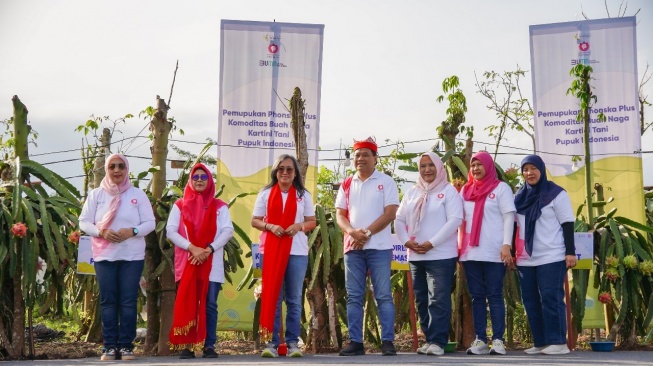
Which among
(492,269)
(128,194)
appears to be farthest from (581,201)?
(128,194)

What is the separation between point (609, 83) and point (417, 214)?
3669 millimetres

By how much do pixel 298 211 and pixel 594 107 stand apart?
4.17 m

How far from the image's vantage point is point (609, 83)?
9781 millimetres

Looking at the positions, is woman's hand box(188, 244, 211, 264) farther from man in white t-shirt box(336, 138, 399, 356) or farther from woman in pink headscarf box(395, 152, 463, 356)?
woman in pink headscarf box(395, 152, 463, 356)

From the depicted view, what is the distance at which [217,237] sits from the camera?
7.25 metres

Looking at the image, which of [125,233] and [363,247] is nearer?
[125,233]

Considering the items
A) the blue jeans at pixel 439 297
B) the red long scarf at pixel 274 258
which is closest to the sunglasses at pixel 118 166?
the red long scarf at pixel 274 258

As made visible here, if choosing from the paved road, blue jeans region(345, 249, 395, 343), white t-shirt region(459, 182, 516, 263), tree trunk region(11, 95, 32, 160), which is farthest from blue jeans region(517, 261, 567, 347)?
tree trunk region(11, 95, 32, 160)

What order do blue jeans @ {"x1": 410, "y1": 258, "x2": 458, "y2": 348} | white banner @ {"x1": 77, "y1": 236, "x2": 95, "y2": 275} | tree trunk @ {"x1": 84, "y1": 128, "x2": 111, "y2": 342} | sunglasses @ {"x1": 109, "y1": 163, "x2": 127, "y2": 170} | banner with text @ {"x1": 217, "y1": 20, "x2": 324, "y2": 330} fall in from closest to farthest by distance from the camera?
1. blue jeans @ {"x1": 410, "y1": 258, "x2": 458, "y2": 348}
2. sunglasses @ {"x1": 109, "y1": 163, "x2": 127, "y2": 170}
3. white banner @ {"x1": 77, "y1": 236, "x2": 95, "y2": 275}
4. tree trunk @ {"x1": 84, "y1": 128, "x2": 111, "y2": 342}
5. banner with text @ {"x1": 217, "y1": 20, "x2": 324, "y2": 330}

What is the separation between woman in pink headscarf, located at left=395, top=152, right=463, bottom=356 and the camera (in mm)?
7141

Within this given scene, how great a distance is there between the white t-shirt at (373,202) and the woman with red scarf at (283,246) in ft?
1.27

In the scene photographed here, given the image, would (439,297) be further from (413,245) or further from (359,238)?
(359,238)

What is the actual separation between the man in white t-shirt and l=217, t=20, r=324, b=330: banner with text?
2715mm

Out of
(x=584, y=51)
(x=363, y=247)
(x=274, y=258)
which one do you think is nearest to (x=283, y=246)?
(x=274, y=258)
